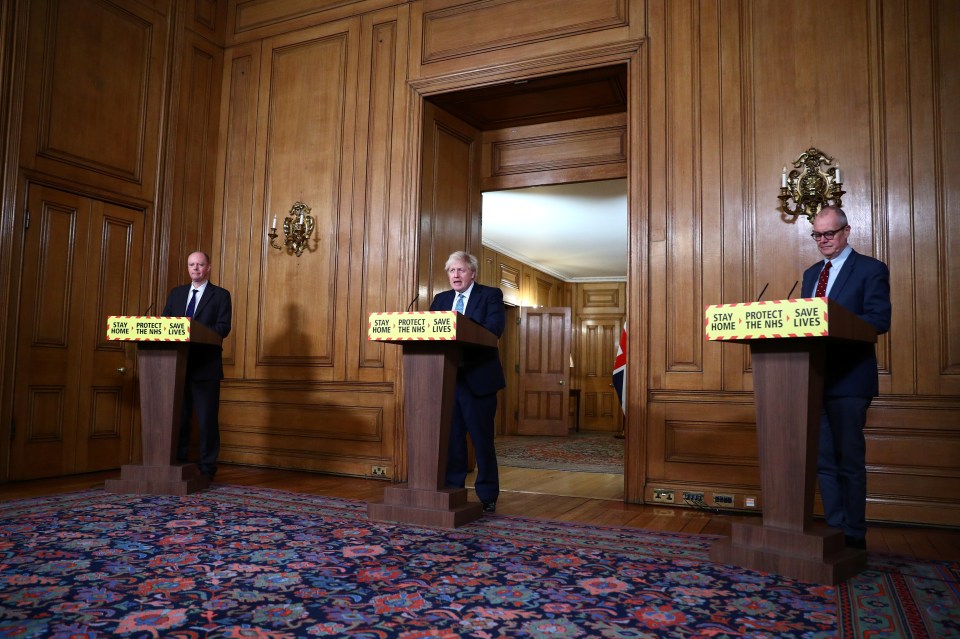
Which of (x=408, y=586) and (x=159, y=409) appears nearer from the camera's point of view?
(x=408, y=586)

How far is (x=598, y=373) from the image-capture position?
1427 centimetres

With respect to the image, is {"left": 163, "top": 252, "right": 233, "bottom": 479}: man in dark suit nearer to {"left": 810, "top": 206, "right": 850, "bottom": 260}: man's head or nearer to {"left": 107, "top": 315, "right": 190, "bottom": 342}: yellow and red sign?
{"left": 107, "top": 315, "right": 190, "bottom": 342}: yellow and red sign

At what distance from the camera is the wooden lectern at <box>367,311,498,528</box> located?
11.4 feet

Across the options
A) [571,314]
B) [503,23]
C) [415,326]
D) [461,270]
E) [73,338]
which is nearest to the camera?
[415,326]

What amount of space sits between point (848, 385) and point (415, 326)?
190 cm

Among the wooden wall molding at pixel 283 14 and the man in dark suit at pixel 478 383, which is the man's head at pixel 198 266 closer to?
the man in dark suit at pixel 478 383

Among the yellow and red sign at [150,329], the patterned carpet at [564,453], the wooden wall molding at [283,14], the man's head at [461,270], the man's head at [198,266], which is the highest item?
the wooden wall molding at [283,14]

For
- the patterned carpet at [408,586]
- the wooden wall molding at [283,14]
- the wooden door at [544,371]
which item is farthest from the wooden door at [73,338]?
the wooden door at [544,371]

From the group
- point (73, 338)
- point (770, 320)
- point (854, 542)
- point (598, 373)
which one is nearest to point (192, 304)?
point (73, 338)

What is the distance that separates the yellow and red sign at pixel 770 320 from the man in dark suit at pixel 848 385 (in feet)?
1.38

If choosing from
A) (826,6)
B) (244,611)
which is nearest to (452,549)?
(244,611)

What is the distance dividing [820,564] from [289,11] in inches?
227

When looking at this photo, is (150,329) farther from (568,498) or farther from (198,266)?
(568,498)

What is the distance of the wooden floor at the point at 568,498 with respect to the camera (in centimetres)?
348
